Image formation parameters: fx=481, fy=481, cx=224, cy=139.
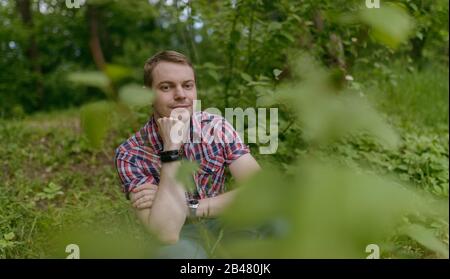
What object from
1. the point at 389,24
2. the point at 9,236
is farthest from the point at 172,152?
the point at 9,236

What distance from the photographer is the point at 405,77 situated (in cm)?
432

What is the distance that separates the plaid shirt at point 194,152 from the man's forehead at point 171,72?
0.13 meters

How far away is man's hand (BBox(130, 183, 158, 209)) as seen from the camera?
1.35 m

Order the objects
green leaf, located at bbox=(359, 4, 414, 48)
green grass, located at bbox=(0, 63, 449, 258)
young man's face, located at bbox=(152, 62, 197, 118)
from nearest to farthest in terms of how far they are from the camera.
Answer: green leaf, located at bbox=(359, 4, 414, 48)
young man's face, located at bbox=(152, 62, 197, 118)
green grass, located at bbox=(0, 63, 449, 258)

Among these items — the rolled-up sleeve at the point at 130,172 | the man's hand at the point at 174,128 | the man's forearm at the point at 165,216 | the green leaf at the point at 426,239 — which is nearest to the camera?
the green leaf at the point at 426,239

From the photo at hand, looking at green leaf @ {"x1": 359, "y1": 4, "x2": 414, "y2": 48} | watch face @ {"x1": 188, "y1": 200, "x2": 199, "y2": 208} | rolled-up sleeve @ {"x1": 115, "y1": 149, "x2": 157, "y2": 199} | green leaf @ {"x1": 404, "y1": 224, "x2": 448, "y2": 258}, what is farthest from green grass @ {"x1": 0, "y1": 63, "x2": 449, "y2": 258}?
green leaf @ {"x1": 359, "y1": 4, "x2": 414, "y2": 48}

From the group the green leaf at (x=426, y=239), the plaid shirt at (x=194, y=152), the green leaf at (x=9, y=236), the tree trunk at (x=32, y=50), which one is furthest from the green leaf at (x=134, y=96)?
the tree trunk at (x=32, y=50)

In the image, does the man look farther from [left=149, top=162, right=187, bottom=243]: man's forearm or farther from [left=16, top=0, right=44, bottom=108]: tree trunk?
[left=16, top=0, right=44, bottom=108]: tree trunk

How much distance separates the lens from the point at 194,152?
1.61 m

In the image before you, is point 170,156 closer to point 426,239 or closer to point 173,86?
point 173,86

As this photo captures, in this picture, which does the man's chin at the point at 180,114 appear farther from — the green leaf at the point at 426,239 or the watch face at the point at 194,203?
the green leaf at the point at 426,239

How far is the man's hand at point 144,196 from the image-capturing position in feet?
4.44

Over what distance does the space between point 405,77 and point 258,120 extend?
8.99 feet
